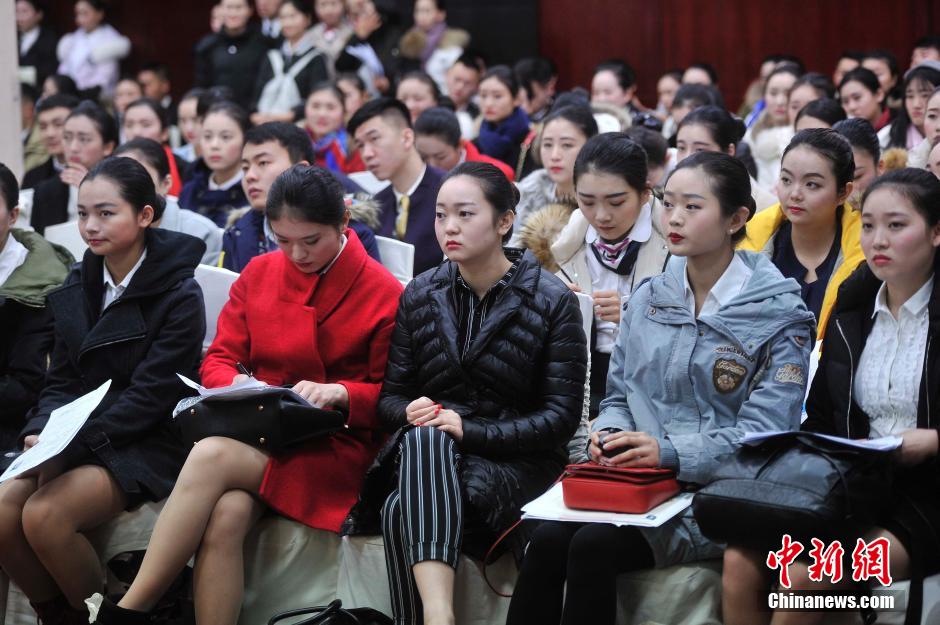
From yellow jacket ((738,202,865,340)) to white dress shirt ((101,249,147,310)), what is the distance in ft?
5.70

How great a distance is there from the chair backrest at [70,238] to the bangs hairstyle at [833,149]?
2534 millimetres

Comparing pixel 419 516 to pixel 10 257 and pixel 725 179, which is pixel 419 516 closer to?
pixel 725 179

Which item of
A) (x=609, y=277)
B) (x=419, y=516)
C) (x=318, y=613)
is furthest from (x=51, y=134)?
(x=419, y=516)

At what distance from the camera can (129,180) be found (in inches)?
133

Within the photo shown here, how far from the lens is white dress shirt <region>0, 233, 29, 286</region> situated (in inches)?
142

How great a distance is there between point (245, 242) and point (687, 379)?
6.39 feet

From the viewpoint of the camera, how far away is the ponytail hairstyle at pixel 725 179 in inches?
111

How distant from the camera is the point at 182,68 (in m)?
10.8

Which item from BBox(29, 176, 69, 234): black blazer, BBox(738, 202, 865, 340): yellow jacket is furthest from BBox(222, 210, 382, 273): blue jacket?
BBox(29, 176, 69, 234): black blazer

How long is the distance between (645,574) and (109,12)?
956 cm

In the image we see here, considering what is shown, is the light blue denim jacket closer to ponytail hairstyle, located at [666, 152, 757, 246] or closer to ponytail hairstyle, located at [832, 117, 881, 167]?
ponytail hairstyle, located at [666, 152, 757, 246]

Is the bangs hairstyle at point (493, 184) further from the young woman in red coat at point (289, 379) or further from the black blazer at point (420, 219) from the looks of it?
the black blazer at point (420, 219)

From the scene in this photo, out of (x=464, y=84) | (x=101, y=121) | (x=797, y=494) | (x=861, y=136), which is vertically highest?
(x=464, y=84)

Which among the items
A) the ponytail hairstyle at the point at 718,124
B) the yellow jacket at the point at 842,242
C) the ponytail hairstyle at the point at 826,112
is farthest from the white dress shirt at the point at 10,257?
the ponytail hairstyle at the point at 826,112
